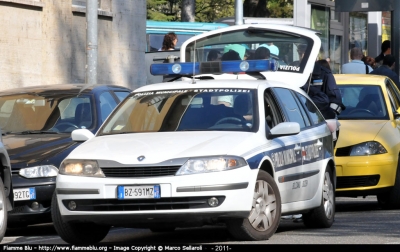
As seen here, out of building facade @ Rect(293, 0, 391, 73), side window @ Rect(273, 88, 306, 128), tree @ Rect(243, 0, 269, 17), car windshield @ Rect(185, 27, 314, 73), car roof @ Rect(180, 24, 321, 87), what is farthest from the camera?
tree @ Rect(243, 0, 269, 17)

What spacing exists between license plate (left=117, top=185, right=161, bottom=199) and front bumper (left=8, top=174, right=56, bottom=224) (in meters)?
2.56

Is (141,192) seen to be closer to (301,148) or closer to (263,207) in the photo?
(263,207)

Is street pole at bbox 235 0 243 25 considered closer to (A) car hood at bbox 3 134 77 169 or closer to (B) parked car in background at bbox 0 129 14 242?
(A) car hood at bbox 3 134 77 169

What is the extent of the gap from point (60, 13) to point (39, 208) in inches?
467

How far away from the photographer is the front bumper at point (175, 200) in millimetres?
9328

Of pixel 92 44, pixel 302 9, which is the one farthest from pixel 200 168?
pixel 302 9

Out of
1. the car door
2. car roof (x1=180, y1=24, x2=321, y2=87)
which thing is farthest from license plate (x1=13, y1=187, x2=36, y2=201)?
car roof (x1=180, y1=24, x2=321, y2=87)

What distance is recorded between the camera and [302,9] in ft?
81.6

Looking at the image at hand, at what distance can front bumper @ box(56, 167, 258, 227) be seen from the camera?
30.6 ft

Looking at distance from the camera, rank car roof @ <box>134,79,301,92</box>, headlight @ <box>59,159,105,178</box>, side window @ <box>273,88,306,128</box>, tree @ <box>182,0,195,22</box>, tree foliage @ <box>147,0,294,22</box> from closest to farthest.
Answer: headlight @ <box>59,159,105,178</box>, car roof @ <box>134,79,301,92</box>, side window @ <box>273,88,306,128</box>, tree @ <box>182,0,195,22</box>, tree foliage @ <box>147,0,294,22</box>

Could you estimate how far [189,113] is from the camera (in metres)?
10.6

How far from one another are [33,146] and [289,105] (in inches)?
116

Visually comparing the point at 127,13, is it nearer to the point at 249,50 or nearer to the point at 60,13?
the point at 60,13

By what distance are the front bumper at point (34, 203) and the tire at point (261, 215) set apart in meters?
2.78
